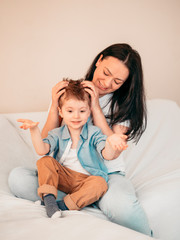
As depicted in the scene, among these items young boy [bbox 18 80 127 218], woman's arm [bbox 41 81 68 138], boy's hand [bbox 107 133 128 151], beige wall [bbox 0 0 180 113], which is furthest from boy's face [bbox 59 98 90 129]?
beige wall [bbox 0 0 180 113]

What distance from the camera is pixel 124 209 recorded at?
43.0 inches

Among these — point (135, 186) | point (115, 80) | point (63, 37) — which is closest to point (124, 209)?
point (135, 186)

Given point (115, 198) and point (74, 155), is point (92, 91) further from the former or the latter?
point (115, 198)

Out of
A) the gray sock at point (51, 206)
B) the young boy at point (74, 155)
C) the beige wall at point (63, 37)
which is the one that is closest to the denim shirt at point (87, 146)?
the young boy at point (74, 155)

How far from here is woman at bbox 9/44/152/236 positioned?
119 centimetres

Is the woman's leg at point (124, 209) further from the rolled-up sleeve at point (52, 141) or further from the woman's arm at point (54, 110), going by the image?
the woman's arm at point (54, 110)

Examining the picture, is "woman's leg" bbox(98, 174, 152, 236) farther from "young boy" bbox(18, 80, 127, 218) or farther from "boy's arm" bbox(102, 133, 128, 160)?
"boy's arm" bbox(102, 133, 128, 160)

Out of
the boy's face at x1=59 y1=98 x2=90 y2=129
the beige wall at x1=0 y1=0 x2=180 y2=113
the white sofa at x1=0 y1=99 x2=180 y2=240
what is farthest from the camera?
the beige wall at x1=0 y1=0 x2=180 y2=113

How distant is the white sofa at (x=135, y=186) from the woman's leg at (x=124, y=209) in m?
0.06

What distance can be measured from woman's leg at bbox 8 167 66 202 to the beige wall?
1.18m

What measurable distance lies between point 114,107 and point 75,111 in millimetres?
416

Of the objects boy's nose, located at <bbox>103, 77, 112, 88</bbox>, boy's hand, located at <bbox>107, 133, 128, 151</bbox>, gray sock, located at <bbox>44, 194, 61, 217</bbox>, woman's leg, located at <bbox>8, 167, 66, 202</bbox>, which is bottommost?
woman's leg, located at <bbox>8, 167, 66, 202</bbox>

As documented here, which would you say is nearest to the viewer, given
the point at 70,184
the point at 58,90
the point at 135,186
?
the point at 70,184

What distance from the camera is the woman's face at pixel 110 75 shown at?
1443 mm
